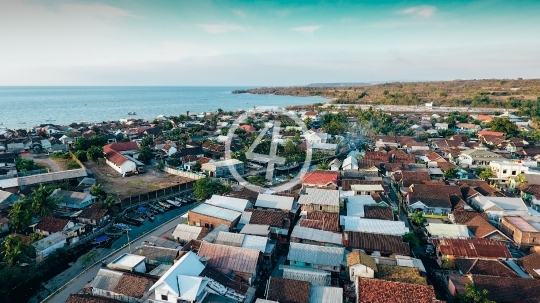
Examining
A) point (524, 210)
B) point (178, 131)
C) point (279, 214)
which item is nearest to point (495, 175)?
point (524, 210)

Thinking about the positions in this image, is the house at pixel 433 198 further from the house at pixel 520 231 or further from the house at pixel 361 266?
the house at pixel 361 266

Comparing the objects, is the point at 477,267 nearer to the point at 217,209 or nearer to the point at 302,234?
the point at 302,234

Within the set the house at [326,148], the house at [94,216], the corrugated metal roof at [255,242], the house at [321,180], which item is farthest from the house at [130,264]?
the house at [326,148]

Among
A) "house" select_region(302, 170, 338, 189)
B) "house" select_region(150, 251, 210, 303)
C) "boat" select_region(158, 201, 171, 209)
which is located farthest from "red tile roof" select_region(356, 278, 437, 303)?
"boat" select_region(158, 201, 171, 209)

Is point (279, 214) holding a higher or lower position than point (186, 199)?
higher

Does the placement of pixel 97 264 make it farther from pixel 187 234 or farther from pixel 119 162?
pixel 119 162
